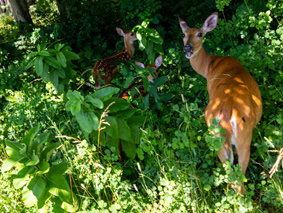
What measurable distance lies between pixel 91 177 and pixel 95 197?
1.03 ft

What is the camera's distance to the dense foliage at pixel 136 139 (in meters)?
2.85

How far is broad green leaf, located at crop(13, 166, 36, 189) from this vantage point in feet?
9.26

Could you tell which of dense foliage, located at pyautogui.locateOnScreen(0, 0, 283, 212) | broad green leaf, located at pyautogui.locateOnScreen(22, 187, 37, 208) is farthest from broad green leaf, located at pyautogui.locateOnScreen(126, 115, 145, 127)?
broad green leaf, located at pyautogui.locateOnScreen(22, 187, 37, 208)

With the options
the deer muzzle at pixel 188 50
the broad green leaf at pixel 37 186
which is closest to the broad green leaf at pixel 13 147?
the broad green leaf at pixel 37 186

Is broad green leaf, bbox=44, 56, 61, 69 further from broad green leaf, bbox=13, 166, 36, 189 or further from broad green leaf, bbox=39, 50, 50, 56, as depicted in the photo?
broad green leaf, bbox=13, 166, 36, 189

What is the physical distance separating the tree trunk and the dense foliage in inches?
77.6

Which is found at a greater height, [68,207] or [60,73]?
[60,73]

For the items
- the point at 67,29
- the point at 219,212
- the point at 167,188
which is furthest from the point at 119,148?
the point at 67,29

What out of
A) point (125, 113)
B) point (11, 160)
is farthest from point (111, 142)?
point (11, 160)

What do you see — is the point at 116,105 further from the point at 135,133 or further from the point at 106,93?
the point at 135,133

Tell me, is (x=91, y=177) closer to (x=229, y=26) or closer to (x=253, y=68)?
(x=253, y=68)

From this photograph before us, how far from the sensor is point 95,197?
3.25 metres

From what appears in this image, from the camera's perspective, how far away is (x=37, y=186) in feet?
9.20

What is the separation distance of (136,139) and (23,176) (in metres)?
1.19
